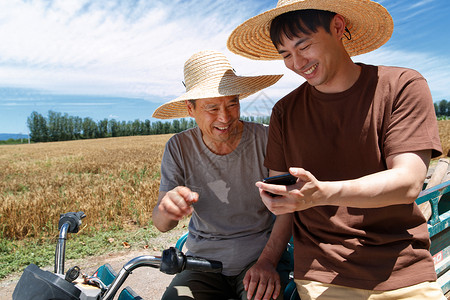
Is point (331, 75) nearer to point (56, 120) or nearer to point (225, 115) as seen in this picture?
point (225, 115)

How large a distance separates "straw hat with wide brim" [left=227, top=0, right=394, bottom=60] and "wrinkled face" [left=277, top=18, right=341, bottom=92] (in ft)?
0.46

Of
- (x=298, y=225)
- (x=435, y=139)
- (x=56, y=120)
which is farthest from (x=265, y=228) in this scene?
(x=56, y=120)

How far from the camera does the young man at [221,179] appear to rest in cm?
201

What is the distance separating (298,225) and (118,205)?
16.8 ft

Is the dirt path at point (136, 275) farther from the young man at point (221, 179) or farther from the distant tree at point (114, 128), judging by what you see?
the distant tree at point (114, 128)

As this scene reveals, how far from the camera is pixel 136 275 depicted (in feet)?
13.0

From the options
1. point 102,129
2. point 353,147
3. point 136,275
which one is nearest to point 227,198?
point 353,147

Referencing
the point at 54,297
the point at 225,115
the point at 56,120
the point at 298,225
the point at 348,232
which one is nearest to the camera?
the point at 54,297

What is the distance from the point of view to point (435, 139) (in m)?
1.38

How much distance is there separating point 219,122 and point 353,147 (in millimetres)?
788

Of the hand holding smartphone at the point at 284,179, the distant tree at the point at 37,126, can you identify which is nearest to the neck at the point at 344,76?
the hand holding smartphone at the point at 284,179

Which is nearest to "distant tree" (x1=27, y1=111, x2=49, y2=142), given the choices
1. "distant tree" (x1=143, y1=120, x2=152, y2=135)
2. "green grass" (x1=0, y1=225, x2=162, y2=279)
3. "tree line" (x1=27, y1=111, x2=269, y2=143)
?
"tree line" (x1=27, y1=111, x2=269, y2=143)

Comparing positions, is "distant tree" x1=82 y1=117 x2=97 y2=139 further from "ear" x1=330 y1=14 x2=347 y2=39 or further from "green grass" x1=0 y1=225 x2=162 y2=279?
"ear" x1=330 y1=14 x2=347 y2=39

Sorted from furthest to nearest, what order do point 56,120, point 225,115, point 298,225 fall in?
point 56,120 < point 225,115 < point 298,225
